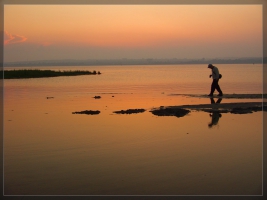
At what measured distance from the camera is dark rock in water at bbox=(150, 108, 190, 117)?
16016mm

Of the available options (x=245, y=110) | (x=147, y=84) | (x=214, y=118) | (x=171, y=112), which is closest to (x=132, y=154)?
(x=214, y=118)

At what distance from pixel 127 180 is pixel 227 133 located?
5542 mm

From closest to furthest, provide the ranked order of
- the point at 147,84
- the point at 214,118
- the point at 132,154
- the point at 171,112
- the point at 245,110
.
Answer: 1. the point at 132,154
2. the point at 214,118
3. the point at 171,112
4. the point at 245,110
5. the point at 147,84

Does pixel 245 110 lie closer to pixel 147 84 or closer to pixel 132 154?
pixel 132 154

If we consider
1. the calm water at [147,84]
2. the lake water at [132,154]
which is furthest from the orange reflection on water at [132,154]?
the calm water at [147,84]

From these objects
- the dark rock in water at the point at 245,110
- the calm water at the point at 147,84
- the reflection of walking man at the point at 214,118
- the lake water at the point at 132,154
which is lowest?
the lake water at the point at 132,154

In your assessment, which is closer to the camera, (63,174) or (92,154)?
(63,174)

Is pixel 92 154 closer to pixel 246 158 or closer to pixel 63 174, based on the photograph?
pixel 63 174

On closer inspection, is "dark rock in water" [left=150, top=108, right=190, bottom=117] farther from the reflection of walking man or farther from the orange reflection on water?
the reflection of walking man

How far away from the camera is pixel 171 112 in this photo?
16.3 metres

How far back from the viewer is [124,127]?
44.1 feet

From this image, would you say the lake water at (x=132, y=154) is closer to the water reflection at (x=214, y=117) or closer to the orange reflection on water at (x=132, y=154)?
the orange reflection on water at (x=132, y=154)

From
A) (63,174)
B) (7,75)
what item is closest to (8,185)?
(63,174)

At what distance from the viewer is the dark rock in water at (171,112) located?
52.5 ft
